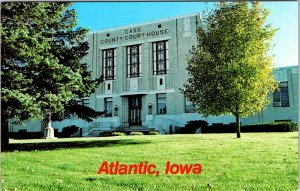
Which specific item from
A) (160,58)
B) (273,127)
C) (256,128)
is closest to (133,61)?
(160,58)

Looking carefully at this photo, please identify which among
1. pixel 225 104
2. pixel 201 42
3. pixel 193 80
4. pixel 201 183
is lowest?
pixel 201 183

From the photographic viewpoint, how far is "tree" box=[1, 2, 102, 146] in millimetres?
8656

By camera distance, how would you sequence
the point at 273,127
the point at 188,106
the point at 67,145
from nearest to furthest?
the point at 67,145, the point at 188,106, the point at 273,127

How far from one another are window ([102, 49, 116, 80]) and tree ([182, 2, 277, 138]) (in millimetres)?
2518

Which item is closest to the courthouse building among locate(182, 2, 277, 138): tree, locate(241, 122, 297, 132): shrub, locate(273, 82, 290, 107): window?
locate(182, 2, 277, 138): tree

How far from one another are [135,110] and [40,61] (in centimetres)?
253

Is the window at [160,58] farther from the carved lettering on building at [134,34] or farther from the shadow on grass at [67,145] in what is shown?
the shadow on grass at [67,145]

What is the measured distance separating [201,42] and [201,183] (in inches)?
289

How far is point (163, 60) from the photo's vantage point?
907cm

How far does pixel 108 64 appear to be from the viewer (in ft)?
31.0

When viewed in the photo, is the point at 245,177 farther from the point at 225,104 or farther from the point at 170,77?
the point at 225,104

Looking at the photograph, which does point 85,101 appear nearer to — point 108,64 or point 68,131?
point 68,131

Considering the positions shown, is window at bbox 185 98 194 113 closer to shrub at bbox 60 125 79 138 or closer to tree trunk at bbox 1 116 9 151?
shrub at bbox 60 125 79 138

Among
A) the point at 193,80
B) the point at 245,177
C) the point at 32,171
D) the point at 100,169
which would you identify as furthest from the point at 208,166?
the point at 193,80
